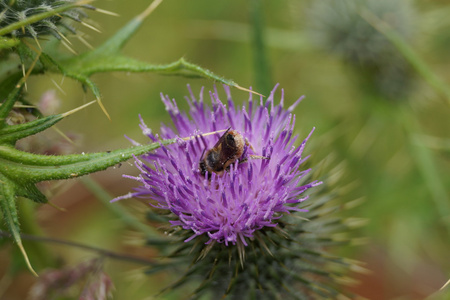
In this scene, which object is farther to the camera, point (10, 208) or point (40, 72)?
point (40, 72)

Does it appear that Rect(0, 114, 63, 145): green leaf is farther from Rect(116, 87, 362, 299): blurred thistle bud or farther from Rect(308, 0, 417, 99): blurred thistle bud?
Rect(308, 0, 417, 99): blurred thistle bud

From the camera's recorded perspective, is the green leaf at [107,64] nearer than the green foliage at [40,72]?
No

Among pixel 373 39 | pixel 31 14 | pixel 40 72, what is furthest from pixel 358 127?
pixel 31 14

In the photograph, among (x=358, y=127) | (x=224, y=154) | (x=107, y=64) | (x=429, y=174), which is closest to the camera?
(x=224, y=154)

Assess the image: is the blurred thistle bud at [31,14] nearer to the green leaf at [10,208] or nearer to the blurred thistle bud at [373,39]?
the green leaf at [10,208]

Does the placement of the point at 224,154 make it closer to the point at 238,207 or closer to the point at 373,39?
the point at 238,207

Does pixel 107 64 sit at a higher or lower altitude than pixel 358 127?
lower

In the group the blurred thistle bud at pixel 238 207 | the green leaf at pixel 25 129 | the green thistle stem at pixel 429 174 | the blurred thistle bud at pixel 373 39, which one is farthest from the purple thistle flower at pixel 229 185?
the blurred thistle bud at pixel 373 39
